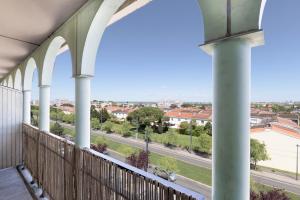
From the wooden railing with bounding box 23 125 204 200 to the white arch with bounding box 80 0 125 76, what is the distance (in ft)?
3.29

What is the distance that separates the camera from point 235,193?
1076mm

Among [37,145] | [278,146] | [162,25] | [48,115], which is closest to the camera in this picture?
[37,145]

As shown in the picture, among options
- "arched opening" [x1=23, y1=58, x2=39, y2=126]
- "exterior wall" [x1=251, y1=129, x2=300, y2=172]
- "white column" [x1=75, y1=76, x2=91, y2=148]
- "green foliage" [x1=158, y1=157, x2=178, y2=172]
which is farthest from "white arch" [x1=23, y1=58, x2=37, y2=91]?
"green foliage" [x1=158, y1=157, x2=178, y2=172]

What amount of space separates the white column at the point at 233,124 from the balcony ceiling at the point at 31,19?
1.81m

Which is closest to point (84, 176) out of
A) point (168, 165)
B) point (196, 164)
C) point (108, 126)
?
point (168, 165)

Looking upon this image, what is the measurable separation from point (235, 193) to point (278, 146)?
24.8ft

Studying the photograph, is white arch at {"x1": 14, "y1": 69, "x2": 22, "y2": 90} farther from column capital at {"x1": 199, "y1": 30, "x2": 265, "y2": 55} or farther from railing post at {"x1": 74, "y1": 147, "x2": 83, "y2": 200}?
column capital at {"x1": 199, "y1": 30, "x2": 265, "y2": 55}

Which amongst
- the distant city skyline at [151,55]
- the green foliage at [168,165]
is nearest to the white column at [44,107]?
the green foliage at [168,165]

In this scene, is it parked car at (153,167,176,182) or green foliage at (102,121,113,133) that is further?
green foliage at (102,121,113,133)

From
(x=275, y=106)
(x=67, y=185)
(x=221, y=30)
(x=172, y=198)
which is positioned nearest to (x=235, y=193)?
(x=172, y=198)

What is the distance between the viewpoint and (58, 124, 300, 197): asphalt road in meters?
10.5

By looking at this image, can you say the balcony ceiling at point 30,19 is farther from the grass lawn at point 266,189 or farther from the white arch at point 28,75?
the grass lawn at point 266,189

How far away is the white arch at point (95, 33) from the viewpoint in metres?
2.34

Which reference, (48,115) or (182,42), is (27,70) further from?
(182,42)
